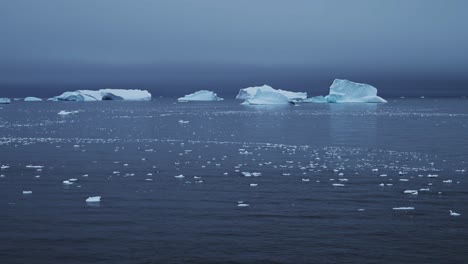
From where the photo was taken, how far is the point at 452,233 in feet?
33.6

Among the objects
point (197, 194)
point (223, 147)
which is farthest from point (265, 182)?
point (223, 147)

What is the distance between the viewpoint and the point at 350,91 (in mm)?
83312

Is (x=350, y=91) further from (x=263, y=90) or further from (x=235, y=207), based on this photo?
(x=235, y=207)

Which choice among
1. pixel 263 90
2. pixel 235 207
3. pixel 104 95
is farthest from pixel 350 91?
pixel 235 207

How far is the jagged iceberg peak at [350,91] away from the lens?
79938 millimetres

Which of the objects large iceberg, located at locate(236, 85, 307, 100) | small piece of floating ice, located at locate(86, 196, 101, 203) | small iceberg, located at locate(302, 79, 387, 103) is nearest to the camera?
small piece of floating ice, located at locate(86, 196, 101, 203)

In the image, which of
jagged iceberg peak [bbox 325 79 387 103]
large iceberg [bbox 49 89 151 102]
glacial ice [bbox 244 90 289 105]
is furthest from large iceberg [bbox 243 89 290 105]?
large iceberg [bbox 49 89 151 102]

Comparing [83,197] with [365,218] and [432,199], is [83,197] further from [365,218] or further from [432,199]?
[432,199]

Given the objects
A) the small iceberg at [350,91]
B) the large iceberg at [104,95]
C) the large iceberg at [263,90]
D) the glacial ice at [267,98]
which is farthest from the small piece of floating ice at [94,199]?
the large iceberg at [104,95]

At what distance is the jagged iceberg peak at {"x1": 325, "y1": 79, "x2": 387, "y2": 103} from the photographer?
79.9m

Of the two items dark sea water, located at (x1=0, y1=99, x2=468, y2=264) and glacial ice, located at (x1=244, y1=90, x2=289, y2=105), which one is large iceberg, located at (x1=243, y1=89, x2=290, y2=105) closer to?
glacial ice, located at (x1=244, y1=90, x2=289, y2=105)

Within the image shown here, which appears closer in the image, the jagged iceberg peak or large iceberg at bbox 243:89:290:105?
the jagged iceberg peak

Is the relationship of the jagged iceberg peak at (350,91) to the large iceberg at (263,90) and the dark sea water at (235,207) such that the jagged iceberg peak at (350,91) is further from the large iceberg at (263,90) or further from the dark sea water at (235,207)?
the dark sea water at (235,207)

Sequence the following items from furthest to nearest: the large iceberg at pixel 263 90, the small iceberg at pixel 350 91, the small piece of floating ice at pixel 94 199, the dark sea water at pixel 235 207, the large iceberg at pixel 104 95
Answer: the large iceberg at pixel 104 95 < the large iceberg at pixel 263 90 < the small iceberg at pixel 350 91 < the small piece of floating ice at pixel 94 199 < the dark sea water at pixel 235 207
